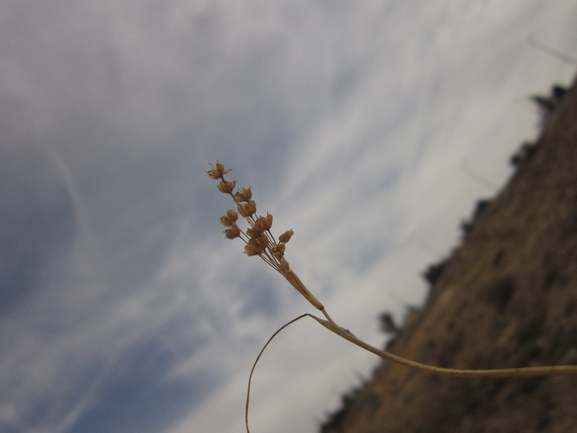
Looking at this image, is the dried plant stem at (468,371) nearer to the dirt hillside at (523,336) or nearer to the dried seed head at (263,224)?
the dried seed head at (263,224)

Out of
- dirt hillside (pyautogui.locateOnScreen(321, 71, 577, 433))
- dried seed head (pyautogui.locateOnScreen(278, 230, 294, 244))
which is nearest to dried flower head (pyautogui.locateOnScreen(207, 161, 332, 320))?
dried seed head (pyautogui.locateOnScreen(278, 230, 294, 244))

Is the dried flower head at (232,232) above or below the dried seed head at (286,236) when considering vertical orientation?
above

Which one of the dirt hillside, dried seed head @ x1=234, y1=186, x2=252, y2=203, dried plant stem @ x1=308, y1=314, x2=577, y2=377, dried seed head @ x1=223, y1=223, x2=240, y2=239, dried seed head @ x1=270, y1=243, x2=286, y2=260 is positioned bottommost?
dried plant stem @ x1=308, y1=314, x2=577, y2=377

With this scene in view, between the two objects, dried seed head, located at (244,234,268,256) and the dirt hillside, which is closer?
dried seed head, located at (244,234,268,256)

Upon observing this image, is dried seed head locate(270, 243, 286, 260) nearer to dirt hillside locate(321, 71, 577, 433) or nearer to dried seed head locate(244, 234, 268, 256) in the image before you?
dried seed head locate(244, 234, 268, 256)

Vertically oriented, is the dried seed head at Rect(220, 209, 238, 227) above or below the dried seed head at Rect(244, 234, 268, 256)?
above

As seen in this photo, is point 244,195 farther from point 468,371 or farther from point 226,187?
point 468,371

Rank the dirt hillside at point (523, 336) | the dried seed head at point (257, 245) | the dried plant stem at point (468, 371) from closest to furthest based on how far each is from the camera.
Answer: the dried plant stem at point (468, 371) → the dried seed head at point (257, 245) → the dirt hillside at point (523, 336)

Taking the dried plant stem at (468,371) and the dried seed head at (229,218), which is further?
the dried seed head at (229,218)

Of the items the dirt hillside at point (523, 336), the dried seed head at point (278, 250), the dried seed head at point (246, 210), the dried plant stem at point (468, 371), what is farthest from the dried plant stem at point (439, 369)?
the dirt hillside at point (523, 336)

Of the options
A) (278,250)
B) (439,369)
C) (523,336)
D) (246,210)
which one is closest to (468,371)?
(439,369)
